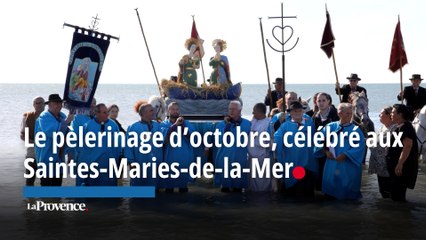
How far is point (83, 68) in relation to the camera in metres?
11.8

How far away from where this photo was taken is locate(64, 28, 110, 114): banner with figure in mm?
11641

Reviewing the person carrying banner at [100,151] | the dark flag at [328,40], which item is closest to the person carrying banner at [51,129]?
the person carrying banner at [100,151]

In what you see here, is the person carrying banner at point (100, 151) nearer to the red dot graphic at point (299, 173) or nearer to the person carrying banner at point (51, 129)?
the person carrying banner at point (51, 129)

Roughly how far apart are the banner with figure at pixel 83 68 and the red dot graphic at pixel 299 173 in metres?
3.45

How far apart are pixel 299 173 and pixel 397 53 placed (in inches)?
280

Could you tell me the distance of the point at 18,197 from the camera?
37.7 ft

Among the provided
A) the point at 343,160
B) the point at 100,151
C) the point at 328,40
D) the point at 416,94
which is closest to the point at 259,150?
the point at 343,160

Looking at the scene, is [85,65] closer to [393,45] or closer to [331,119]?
[331,119]

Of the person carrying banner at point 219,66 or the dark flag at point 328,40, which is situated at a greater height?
the dark flag at point 328,40

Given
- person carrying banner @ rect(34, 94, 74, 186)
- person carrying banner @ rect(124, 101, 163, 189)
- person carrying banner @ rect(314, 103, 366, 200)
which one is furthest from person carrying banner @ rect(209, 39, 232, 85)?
person carrying banner @ rect(34, 94, 74, 186)

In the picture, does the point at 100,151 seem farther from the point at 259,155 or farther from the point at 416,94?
the point at 416,94

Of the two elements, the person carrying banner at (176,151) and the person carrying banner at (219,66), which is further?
the person carrying banner at (219,66)

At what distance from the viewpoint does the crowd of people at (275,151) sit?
35.5 ft

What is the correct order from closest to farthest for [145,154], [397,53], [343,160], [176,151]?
[343,160] → [145,154] → [176,151] → [397,53]
